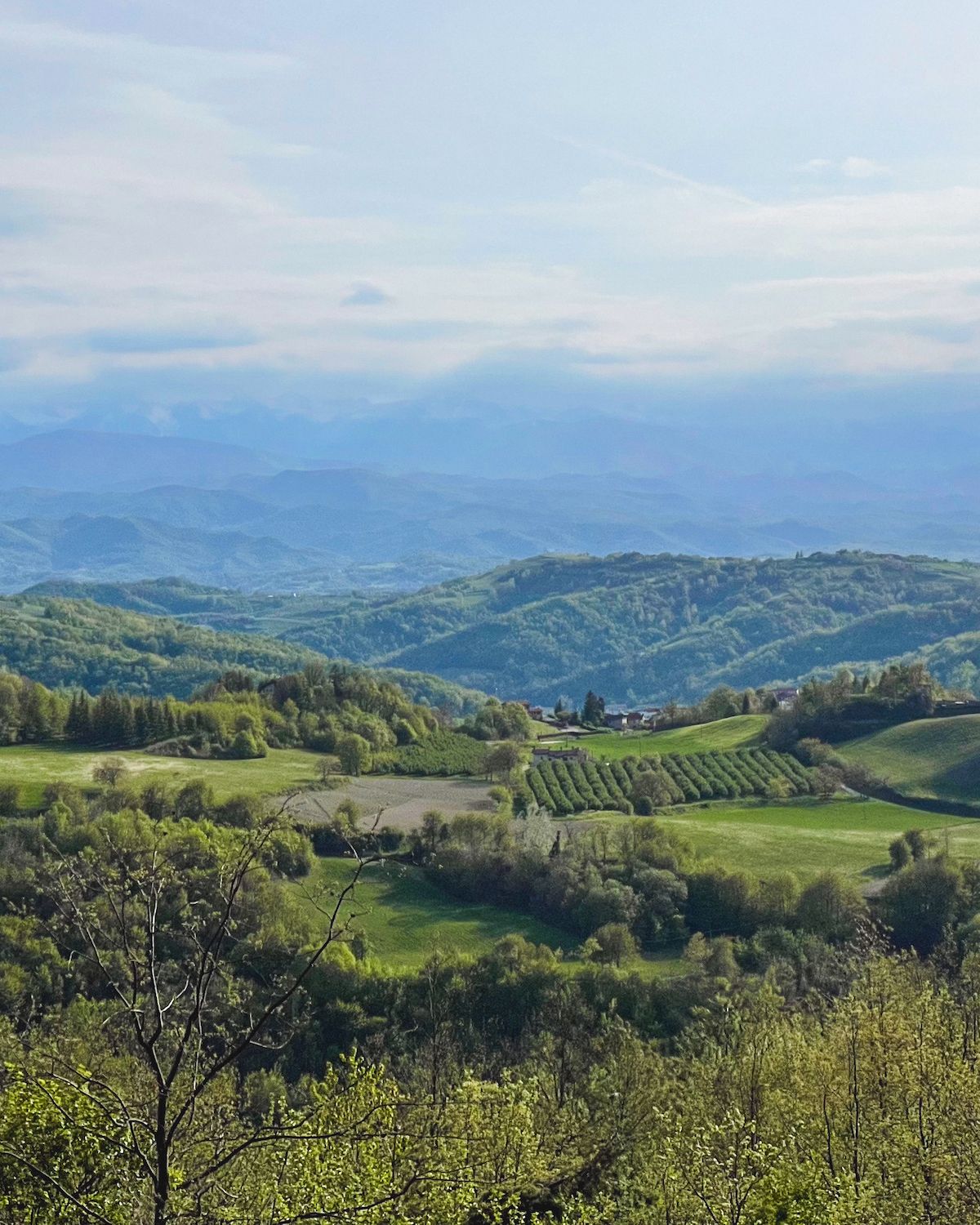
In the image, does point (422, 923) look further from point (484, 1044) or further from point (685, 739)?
point (685, 739)

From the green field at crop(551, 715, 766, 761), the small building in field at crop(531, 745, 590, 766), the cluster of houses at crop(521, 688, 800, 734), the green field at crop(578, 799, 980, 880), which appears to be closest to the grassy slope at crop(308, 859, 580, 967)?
the green field at crop(578, 799, 980, 880)

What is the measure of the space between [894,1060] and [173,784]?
58.0 m

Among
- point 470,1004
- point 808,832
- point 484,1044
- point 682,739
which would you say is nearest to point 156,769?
point 470,1004

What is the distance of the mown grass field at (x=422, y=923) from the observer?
5791cm

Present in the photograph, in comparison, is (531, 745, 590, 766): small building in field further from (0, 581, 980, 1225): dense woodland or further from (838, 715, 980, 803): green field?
(838, 715, 980, 803): green field

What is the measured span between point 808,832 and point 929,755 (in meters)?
24.9

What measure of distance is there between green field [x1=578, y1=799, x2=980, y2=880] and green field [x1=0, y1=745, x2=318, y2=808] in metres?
22.7

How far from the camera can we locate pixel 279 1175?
65.9 ft

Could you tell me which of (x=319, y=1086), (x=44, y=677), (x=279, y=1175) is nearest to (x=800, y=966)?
(x=319, y=1086)

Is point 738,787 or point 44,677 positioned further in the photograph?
point 44,677

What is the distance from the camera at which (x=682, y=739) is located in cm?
11438

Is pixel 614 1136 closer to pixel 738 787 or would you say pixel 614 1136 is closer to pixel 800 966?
pixel 800 966

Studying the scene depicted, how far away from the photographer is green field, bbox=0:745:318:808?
7894 cm

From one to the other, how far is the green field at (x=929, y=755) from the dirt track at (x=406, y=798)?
31673 mm
